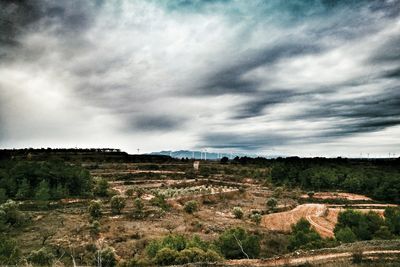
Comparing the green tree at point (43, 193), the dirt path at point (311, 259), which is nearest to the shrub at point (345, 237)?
the dirt path at point (311, 259)

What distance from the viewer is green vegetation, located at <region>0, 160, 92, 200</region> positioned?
8181cm

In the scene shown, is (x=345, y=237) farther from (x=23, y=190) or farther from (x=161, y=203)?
(x=23, y=190)

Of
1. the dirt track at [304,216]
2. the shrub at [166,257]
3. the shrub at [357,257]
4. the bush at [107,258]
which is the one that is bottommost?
the dirt track at [304,216]

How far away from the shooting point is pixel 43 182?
3300 inches

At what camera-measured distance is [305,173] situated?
13962cm

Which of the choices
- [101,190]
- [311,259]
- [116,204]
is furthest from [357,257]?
[101,190]

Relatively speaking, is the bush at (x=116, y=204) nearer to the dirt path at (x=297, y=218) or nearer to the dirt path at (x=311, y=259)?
the dirt path at (x=297, y=218)

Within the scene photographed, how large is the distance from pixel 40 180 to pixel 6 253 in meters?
59.9

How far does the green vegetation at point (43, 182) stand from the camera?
81812mm

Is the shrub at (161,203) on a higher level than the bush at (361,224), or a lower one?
lower

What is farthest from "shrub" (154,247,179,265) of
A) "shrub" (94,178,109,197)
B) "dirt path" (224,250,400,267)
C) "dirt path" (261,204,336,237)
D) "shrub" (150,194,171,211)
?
"shrub" (94,178,109,197)

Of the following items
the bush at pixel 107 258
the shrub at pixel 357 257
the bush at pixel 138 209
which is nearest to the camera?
the shrub at pixel 357 257

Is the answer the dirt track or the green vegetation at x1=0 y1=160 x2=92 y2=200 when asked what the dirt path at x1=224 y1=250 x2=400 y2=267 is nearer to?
the dirt track

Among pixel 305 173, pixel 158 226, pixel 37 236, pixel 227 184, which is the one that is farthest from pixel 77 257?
pixel 305 173
